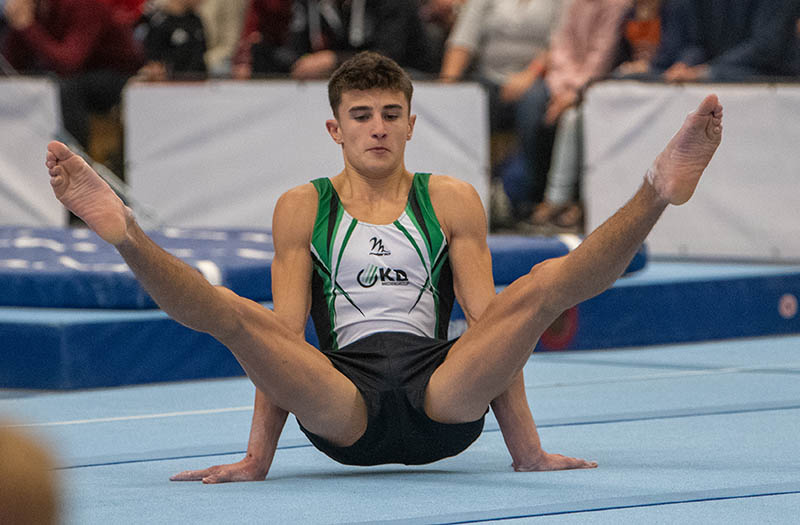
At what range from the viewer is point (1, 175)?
7.21m

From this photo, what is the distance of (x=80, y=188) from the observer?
2.43 m

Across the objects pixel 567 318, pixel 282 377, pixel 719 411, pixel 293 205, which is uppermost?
pixel 293 205

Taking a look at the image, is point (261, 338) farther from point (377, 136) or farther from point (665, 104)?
point (665, 104)

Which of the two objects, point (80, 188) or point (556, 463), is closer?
point (80, 188)

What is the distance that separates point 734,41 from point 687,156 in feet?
15.2

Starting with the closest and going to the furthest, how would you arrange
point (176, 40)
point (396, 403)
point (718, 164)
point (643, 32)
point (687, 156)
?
point (687, 156) < point (396, 403) < point (718, 164) < point (643, 32) < point (176, 40)

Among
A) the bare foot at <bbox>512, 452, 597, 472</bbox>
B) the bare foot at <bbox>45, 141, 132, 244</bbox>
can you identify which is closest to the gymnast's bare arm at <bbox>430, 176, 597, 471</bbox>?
the bare foot at <bbox>512, 452, 597, 472</bbox>

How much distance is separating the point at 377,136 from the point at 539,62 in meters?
4.57

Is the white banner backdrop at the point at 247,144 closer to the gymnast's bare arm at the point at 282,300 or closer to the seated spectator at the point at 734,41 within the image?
the seated spectator at the point at 734,41

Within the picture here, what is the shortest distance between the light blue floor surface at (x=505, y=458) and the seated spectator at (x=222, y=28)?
4.34 metres

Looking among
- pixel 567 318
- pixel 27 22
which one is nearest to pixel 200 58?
pixel 27 22

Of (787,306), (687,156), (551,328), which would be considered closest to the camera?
(687,156)

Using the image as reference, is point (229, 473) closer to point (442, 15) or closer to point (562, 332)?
→ point (562, 332)

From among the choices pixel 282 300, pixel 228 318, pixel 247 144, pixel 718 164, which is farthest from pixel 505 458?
pixel 247 144
